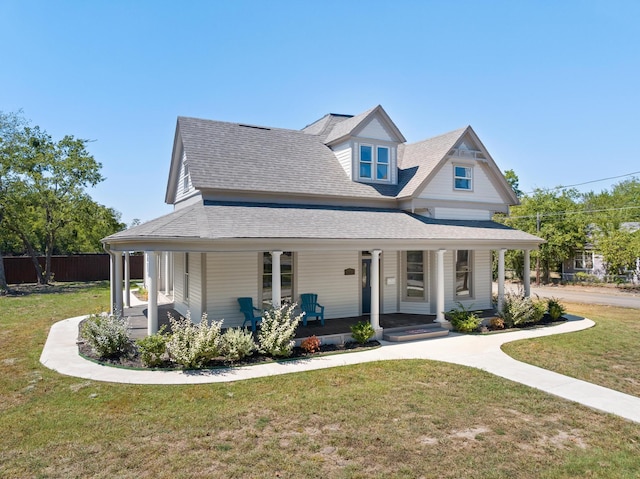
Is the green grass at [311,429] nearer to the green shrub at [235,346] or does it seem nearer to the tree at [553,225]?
the green shrub at [235,346]

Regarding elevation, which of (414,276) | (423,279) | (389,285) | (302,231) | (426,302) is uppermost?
(302,231)

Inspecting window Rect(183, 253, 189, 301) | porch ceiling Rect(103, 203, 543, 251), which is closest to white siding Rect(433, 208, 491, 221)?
porch ceiling Rect(103, 203, 543, 251)

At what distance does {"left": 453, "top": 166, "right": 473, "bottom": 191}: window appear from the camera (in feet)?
54.7

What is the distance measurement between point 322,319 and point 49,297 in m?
18.2

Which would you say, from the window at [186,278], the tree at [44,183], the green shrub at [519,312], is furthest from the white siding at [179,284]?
the tree at [44,183]

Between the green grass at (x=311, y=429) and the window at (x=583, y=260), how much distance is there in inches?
1284

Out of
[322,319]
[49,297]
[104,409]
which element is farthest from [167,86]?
[49,297]

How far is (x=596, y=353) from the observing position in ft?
36.9

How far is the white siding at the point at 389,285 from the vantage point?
1559 centimetres

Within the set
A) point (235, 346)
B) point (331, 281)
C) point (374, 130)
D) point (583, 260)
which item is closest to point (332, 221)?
point (331, 281)

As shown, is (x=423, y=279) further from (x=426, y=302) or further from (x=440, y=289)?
(x=440, y=289)

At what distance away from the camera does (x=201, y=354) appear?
31.5 feet

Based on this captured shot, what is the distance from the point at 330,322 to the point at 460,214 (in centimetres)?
744

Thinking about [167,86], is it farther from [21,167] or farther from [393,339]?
[21,167]
